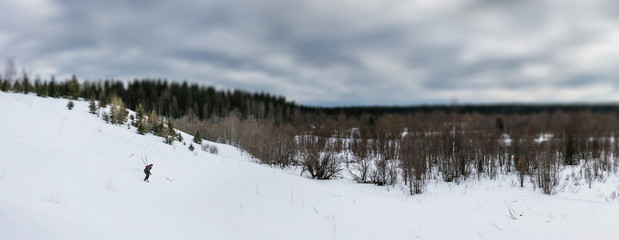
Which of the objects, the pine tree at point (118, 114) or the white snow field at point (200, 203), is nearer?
the white snow field at point (200, 203)

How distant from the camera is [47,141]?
29.2 ft

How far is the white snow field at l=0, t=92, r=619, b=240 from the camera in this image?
5.11 meters

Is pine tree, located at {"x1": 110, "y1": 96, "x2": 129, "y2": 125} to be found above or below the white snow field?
above

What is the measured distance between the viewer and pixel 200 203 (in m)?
7.59

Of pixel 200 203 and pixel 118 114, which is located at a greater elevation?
pixel 118 114

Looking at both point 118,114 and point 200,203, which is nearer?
point 200,203

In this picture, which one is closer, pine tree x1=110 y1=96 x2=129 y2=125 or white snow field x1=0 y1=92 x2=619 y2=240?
white snow field x1=0 y1=92 x2=619 y2=240

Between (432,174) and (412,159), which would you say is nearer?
(412,159)

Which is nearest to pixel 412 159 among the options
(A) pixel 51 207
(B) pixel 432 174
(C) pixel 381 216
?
(B) pixel 432 174

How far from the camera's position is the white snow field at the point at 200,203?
511 centimetres

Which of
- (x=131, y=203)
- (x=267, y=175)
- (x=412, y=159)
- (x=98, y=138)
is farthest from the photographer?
(x=412, y=159)

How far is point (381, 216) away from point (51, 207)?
7432 mm

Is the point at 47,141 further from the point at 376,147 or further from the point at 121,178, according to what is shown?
the point at 376,147

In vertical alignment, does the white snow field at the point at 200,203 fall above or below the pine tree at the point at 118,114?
below
